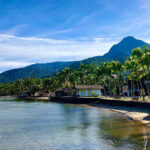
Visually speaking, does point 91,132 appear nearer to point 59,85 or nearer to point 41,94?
point 59,85

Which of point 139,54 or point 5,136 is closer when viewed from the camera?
point 5,136

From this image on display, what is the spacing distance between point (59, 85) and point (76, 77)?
38746mm

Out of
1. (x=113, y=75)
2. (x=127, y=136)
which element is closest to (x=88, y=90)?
(x=113, y=75)

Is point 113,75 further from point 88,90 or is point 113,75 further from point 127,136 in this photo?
point 127,136

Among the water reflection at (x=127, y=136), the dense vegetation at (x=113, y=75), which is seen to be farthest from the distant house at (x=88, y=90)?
the water reflection at (x=127, y=136)

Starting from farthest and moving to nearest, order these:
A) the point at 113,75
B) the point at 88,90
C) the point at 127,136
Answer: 1. the point at 88,90
2. the point at 113,75
3. the point at 127,136

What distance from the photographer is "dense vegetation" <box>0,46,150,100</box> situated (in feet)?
225

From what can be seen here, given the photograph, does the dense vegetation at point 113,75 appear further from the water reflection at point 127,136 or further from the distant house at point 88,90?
the water reflection at point 127,136

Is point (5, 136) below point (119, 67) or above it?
below

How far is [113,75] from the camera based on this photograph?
370ft

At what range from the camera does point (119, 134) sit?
33188 mm

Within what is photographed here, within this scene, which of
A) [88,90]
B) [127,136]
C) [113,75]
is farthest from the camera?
[88,90]

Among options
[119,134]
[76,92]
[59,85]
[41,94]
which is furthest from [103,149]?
[41,94]

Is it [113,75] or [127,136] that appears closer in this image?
[127,136]
